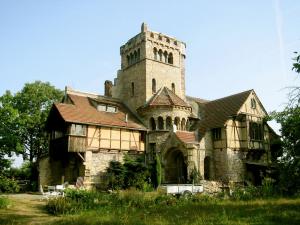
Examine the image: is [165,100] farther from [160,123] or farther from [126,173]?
[126,173]

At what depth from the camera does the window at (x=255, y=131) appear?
32500 mm

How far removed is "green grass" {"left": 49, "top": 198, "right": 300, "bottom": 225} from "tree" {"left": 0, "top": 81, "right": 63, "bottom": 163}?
73.4ft

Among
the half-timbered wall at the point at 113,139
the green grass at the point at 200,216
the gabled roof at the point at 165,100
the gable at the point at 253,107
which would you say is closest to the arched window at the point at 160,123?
the gabled roof at the point at 165,100

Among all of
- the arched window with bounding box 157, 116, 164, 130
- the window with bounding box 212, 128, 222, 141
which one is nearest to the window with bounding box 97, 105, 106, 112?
the arched window with bounding box 157, 116, 164, 130

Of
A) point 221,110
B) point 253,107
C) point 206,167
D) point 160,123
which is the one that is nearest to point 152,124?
point 160,123

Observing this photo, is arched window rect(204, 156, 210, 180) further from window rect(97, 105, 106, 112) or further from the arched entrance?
window rect(97, 105, 106, 112)

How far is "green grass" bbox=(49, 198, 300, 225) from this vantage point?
39.0 feet

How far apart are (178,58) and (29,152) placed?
2004 centimetres

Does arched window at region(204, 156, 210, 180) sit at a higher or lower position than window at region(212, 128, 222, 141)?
lower

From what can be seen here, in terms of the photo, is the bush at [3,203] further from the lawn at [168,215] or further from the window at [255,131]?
the window at [255,131]

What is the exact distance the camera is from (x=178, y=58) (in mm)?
38375

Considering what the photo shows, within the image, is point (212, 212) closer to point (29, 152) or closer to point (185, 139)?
point (185, 139)

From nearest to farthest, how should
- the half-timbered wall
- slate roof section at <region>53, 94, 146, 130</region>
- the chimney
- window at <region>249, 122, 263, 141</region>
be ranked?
slate roof section at <region>53, 94, 146, 130</region> < the half-timbered wall < window at <region>249, 122, 263, 141</region> < the chimney

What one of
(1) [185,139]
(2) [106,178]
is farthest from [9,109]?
(1) [185,139]
